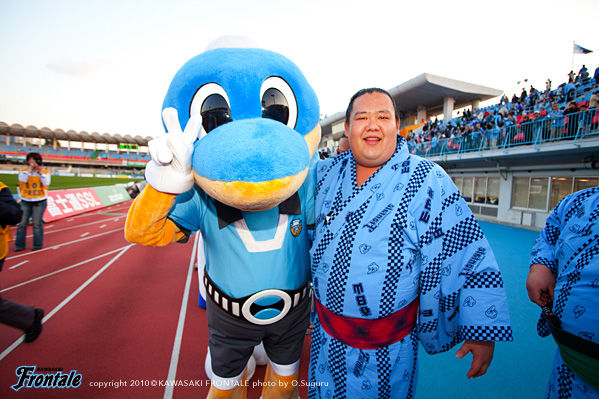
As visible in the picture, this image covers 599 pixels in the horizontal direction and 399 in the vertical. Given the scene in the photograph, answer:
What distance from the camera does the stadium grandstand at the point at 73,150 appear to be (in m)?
42.0

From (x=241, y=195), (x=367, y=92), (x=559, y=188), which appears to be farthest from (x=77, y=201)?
(x=559, y=188)

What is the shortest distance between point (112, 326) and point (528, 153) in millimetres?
11256

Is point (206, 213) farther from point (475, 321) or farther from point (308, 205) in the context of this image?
point (475, 321)

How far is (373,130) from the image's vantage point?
1.35m

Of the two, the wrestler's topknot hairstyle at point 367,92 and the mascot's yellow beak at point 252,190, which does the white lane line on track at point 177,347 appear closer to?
the mascot's yellow beak at point 252,190

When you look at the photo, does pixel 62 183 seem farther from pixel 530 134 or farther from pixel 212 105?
pixel 530 134

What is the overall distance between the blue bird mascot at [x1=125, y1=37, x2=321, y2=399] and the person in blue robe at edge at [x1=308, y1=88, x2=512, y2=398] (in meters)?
0.25

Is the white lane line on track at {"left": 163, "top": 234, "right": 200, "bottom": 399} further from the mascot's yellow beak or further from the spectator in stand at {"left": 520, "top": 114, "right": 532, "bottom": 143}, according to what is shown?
the spectator in stand at {"left": 520, "top": 114, "right": 532, "bottom": 143}

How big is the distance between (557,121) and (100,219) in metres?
15.9

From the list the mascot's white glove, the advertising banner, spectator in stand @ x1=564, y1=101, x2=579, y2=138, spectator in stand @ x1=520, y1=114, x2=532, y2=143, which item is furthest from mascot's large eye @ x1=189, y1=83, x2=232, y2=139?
the advertising banner

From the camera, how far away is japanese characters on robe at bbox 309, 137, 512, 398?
3.84 feet

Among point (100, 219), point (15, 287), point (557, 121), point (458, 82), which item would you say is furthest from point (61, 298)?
point (458, 82)

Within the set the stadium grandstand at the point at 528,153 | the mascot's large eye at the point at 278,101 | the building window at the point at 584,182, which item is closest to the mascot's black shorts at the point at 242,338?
the mascot's large eye at the point at 278,101

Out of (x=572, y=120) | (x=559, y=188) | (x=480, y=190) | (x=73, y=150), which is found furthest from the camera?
(x=73, y=150)
